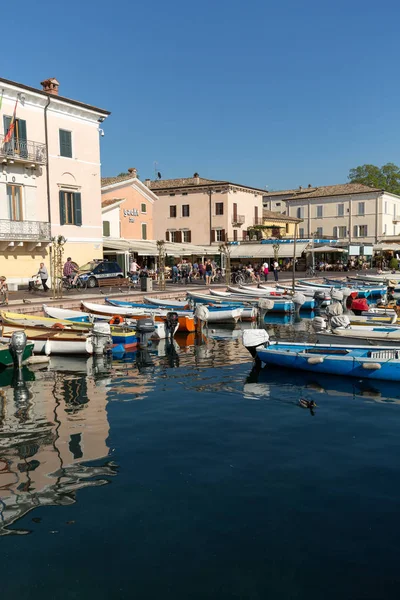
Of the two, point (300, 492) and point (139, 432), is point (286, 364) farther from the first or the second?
point (300, 492)

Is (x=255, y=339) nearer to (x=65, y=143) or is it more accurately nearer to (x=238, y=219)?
(x=65, y=143)

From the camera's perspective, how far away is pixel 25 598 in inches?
215

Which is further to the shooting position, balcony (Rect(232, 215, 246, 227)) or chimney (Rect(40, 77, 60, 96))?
balcony (Rect(232, 215, 246, 227))

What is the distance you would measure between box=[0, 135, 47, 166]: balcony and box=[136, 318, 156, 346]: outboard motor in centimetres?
1665

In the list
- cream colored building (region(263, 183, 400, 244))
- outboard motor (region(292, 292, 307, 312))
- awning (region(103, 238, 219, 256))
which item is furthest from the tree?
outboard motor (region(292, 292, 307, 312))

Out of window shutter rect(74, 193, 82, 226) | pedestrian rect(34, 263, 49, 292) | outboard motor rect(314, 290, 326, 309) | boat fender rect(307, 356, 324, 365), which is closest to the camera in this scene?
boat fender rect(307, 356, 324, 365)

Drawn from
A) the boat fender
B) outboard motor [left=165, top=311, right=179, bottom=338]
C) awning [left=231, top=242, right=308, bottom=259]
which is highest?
awning [left=231, top=242, right=308, bottom=259]

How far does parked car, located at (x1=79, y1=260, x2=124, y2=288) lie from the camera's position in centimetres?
3309

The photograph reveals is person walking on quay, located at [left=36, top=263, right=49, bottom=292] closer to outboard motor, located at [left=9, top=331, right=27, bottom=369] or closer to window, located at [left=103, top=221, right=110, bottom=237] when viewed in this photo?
window, located at [left=103, top=221, right=110, bottom=237]

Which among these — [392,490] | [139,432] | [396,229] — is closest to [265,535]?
[392,490]

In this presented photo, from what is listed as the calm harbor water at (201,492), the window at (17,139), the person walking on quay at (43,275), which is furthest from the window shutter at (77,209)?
the calm harbor water at (201,492)

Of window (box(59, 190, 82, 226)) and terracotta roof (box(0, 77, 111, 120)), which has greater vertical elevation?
terracotta roof (box(0, 77, 111, 120))

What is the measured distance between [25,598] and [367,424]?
7.27 m

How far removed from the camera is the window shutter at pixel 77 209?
34969mm
